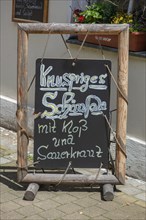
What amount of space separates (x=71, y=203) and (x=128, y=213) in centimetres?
55

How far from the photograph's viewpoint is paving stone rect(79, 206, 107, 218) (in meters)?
5.05

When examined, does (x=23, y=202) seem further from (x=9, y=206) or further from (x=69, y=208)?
(x=69, y=208)

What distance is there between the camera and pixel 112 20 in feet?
20.2

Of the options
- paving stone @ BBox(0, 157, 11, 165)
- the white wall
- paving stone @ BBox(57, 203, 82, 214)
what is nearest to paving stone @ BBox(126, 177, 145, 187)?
the white wall

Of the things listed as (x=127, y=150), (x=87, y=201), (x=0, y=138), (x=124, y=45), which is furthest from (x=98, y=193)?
(x=0, y=138)

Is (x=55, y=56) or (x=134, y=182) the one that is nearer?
(x=134, y=182)

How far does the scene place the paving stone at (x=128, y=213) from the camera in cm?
500

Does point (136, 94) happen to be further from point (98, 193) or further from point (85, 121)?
point (98, 193)

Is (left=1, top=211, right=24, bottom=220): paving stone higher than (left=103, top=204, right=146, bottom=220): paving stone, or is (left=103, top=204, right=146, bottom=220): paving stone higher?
(left=1, top=211, right=24, bottom=220): paving stone

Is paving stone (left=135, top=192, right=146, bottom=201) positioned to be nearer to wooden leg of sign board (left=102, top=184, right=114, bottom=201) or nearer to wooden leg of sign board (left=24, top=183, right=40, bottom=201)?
A: wooden leg of sign board (left=102, top=184, right=114, bottom=201)

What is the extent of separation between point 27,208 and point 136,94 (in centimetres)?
165

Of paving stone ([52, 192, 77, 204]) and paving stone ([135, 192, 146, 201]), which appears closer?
paving stone ([52, 192, 77, 204])

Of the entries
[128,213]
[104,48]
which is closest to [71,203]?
[128,213]

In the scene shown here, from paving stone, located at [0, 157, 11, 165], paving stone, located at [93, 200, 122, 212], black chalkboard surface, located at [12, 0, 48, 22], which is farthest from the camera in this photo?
black chalkboard surface, located at [12, 0, 48, 22]
